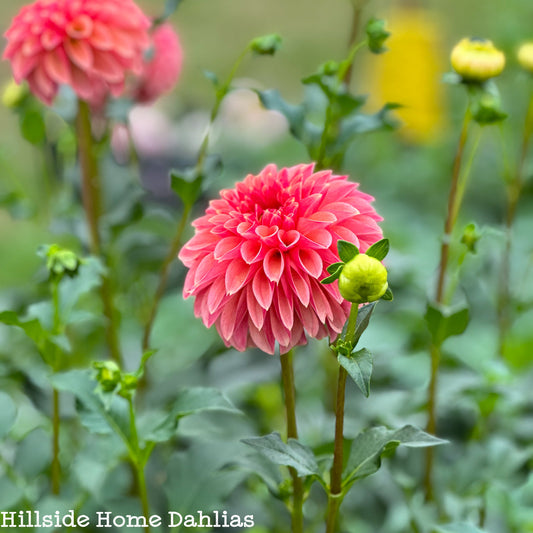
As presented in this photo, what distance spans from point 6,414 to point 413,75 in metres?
1.68

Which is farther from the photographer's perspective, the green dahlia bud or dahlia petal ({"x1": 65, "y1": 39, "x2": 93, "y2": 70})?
dahlia petal ({"x1": 65, "y1": 39, "x2": 93, "y2": 70})

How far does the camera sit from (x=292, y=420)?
53cm

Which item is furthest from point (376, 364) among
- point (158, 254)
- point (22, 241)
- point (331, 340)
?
point (22, 241)

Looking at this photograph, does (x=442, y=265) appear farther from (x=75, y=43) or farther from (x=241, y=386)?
(x=75, y=43)

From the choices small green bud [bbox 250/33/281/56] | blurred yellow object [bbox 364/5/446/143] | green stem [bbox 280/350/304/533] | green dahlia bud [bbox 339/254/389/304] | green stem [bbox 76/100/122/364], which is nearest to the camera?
green dahlia bud [bbox 339/254/389/304]

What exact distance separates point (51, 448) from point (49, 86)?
34cm

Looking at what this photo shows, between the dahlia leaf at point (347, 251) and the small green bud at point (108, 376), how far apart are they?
0.20m

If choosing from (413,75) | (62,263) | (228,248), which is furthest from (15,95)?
(413,75)

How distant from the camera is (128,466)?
0.79 meters

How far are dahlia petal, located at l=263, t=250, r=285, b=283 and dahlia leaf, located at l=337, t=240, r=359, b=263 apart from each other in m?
0.04

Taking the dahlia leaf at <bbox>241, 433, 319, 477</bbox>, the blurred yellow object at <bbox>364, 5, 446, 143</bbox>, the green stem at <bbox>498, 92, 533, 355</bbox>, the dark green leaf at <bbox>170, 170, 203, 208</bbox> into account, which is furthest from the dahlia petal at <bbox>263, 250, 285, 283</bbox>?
the blurred yellow object at <bbox>364, 5, 446, 143</bbox>

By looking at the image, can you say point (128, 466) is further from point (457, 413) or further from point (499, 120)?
point (499, 120)

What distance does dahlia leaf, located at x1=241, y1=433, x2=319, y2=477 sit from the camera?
49 cm

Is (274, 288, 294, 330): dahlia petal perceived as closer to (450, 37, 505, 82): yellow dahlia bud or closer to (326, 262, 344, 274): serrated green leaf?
(326, 262, 344, 274): serrated green leaf
